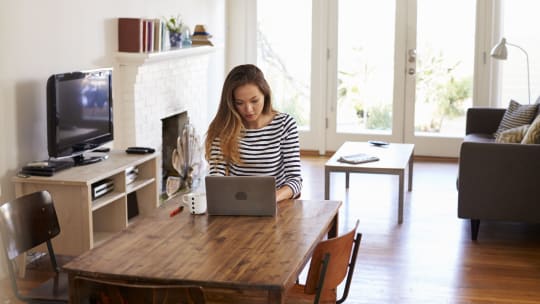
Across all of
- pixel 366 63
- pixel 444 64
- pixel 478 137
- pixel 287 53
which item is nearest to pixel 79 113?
pixel 478 137

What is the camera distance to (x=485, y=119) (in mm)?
7547

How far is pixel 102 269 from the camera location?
2689 mm

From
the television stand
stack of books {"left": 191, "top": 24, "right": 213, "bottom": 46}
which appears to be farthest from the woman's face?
stack of books {"left": 191, "top": 24, "right": 213, "bottom": 46}

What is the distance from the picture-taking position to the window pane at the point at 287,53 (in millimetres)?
9102

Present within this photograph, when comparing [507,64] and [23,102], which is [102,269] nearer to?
[23,102]

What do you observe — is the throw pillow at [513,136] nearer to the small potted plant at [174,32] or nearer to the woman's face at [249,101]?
the small potted plant at [174,32]

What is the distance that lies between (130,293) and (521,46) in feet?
22.0

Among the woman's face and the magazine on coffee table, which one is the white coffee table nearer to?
the magazine on coffee table

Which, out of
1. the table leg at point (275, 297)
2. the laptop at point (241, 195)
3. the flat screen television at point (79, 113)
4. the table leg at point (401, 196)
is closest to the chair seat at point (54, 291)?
the laptop at point (241, 195)

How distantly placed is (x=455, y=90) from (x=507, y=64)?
0.61 metres

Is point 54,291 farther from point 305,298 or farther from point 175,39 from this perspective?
point 175,39

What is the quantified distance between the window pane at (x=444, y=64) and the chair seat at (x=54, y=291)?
594 cm

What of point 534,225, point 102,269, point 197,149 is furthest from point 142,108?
point 102,269

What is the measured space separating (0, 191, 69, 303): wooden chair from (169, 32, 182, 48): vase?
11.5 feet
